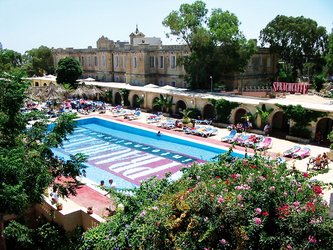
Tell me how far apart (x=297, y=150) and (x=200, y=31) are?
59.5 ft

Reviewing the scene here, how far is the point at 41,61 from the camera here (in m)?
61.3

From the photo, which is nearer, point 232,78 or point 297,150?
point 297,150

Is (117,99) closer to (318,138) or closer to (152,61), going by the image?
(152,61)

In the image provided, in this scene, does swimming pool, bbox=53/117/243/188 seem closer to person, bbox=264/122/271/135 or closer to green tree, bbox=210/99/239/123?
person, bbox=264/122/271/135

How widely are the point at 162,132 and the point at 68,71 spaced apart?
22.3m

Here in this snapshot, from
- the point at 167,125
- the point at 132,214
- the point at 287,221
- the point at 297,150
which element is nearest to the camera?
the point at 287,221

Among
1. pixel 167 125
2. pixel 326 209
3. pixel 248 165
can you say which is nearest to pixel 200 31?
pixel 167 125

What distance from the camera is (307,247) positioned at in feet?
20.6

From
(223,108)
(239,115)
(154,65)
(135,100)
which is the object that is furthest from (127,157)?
(154,65)

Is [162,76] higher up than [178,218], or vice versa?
[162,76]

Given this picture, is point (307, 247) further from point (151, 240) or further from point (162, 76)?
point (162, 76)

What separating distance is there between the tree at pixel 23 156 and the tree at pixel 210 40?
26.3 meters

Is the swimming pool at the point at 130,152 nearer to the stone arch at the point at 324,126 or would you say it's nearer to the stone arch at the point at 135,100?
the stone arch at the point at 135,100

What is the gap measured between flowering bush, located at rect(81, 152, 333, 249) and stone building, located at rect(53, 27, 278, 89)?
Result: 3291cm
